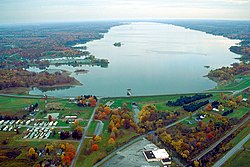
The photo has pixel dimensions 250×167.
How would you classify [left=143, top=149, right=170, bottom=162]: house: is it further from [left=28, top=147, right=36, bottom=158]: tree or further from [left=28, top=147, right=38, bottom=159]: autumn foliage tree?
[left=28, top=147, right=36, bottom=158]: tree

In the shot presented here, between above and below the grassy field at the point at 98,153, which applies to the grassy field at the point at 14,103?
below

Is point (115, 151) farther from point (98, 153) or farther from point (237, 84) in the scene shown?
point (237, 84)

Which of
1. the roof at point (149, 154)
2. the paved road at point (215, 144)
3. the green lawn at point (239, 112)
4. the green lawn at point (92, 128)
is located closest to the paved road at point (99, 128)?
the green lawn at point (92, 128)

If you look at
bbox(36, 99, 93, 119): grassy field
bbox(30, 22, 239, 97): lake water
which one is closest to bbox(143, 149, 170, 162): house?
bbox(36, 99, 93, 119): grassy field

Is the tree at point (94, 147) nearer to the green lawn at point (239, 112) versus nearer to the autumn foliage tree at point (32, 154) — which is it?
the autumn foliage tree at point (32, 154)

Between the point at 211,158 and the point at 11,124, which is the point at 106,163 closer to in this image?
the point at 211,158

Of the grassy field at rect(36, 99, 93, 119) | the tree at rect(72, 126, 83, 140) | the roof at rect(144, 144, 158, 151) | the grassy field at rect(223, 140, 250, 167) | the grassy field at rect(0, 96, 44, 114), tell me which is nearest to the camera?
the grassy field at rect(223, 140, 250, 167)

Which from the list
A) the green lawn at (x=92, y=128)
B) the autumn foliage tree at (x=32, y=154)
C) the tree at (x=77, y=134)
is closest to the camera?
the autumn foliage tree at (x=32, y=154)

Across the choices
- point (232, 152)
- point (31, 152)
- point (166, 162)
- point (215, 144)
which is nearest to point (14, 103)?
point (31, 152)

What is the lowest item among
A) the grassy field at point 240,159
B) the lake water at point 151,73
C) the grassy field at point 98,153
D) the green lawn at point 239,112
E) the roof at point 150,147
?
the lake water at point 151,73
